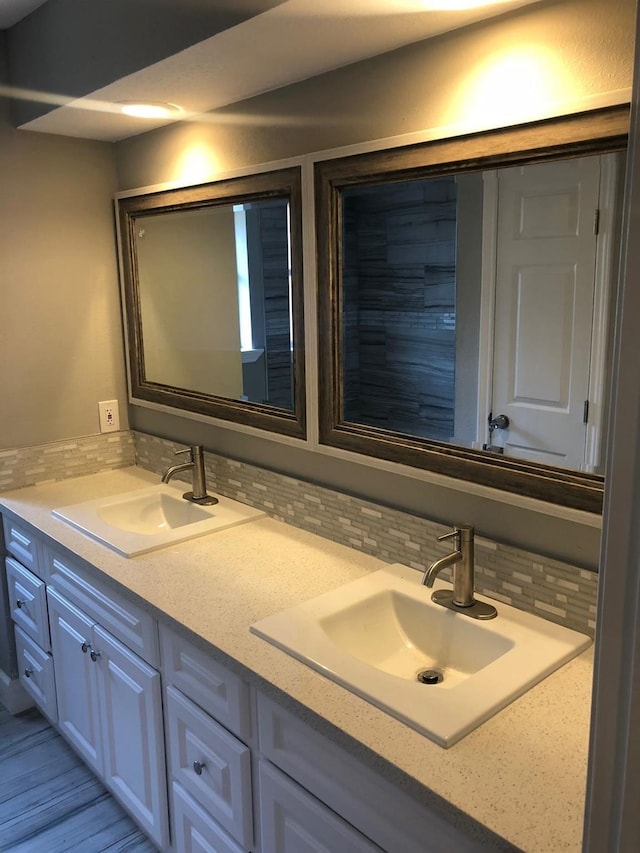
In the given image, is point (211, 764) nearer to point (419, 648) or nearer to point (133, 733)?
point (133, 733)

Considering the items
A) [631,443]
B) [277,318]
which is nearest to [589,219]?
[631,443]

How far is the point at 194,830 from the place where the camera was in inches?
66.2

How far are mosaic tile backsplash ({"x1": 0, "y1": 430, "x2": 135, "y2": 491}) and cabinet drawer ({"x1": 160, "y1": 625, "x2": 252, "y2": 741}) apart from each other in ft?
3.75

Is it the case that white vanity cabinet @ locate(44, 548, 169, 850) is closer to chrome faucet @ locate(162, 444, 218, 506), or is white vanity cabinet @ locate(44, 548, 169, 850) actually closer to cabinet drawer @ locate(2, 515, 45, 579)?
cabinet drawer @ locate(2, 515, 45, 579)

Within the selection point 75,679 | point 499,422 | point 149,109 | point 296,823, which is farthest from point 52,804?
point 149,109

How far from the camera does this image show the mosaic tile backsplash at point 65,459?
8.23 ft

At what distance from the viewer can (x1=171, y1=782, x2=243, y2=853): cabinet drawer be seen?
5.17ft

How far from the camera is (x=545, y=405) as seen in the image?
142 centimetres

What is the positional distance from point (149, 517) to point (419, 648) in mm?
1139

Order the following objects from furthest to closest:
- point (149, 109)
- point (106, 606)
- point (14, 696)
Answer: point (14, 696) → point (149, 109) → point (106, 606)

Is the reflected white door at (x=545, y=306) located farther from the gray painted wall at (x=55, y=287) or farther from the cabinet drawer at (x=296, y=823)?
the gray painted wall at (x=55, y=287)

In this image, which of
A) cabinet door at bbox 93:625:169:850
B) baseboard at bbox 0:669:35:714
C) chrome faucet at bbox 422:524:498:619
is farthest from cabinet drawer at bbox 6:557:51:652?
chrome faucet at bbox 422:524:498:619

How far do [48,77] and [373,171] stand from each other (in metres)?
1.12

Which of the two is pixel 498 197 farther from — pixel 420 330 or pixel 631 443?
pixel 631 443
